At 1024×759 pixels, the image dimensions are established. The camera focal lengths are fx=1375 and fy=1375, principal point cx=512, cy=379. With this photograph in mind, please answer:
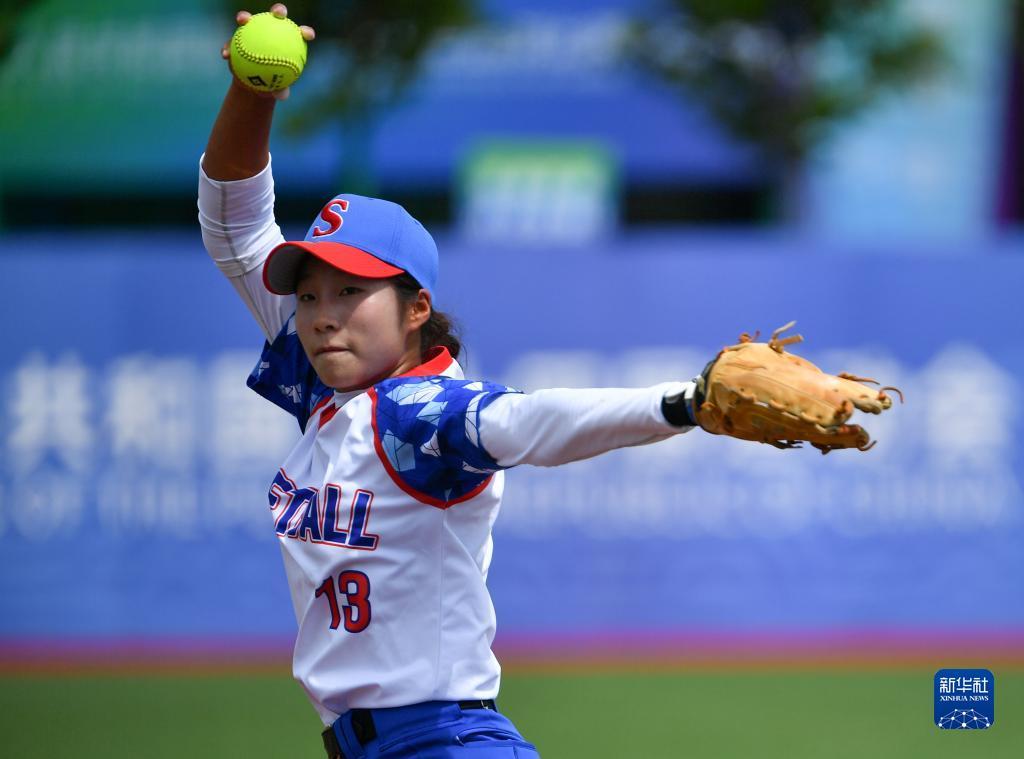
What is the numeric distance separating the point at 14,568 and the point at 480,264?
9.68ft

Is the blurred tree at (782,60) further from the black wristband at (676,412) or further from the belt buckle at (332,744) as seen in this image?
the black wristband at (676,412)

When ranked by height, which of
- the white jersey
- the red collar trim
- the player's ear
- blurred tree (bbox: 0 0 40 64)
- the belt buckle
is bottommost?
the belt buckle

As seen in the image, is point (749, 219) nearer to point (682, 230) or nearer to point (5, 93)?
point (682, 230)

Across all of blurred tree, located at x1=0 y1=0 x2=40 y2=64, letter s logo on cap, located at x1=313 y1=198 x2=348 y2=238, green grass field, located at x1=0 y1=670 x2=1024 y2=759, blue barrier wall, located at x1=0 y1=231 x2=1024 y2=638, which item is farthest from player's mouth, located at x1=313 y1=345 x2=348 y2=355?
blue barrier wall, located at x1=0 y1=231 x2=1024 y2=638

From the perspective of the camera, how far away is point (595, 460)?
727 cm

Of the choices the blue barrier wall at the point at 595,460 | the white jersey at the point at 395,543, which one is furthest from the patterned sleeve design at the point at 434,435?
the blue barrier wall at the point at 595,460

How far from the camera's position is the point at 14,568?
283 inches

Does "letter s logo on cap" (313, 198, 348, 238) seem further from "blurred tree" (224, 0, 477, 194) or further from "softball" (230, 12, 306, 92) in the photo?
"blurred tree" (224, 0, 477, 194)

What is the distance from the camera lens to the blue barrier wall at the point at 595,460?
7223 millimetres

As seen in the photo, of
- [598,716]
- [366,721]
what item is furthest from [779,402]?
[598,716]

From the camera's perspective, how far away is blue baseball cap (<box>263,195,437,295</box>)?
254 centimetres

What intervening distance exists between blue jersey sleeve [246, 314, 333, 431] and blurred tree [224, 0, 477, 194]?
22.5 ft

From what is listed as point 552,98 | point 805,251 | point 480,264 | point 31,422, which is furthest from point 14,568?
point 552,98

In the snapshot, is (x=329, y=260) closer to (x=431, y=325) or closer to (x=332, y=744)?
(x=431, y=325)
